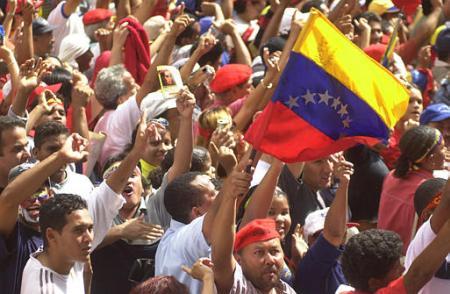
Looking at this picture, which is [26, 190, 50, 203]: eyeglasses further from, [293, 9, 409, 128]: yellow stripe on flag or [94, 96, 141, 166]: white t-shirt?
[94, 96, 141, 166]: white t-shirt

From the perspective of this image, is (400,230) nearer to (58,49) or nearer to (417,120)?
(417,120)

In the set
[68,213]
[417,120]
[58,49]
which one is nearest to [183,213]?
[68,213]

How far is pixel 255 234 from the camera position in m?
6.34

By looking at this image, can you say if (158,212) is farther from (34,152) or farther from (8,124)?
(8,124)

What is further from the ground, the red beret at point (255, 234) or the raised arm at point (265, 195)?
the red beret at point (255, 234)

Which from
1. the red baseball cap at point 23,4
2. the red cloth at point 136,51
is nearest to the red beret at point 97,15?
the red baseball cap at point 23,4

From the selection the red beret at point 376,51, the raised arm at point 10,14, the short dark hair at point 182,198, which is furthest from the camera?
the red beret at point 376,51

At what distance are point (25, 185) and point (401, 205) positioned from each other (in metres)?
2.58

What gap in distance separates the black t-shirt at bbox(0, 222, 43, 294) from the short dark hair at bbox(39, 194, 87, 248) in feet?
0.92

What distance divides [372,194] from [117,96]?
202 cm

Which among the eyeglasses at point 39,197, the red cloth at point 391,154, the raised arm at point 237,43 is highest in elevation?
the eyeglasses at point 39,197

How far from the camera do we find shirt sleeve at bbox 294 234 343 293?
673cm

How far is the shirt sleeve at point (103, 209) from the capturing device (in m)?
6.84

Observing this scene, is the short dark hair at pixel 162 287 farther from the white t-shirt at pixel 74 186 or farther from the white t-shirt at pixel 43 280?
the white t-shirt at pixel 74 186
